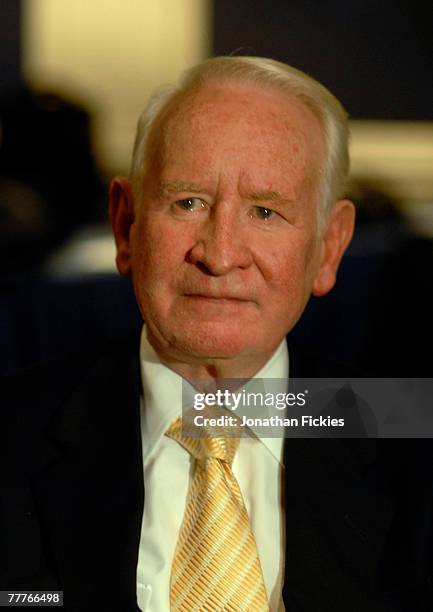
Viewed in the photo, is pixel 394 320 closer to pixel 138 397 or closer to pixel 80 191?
pixel 138 397

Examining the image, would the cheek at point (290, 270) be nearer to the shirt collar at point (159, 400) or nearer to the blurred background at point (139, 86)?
the shirt collar at point (159, 400)

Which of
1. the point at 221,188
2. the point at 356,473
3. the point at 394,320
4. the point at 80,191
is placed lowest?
the point at 80,191

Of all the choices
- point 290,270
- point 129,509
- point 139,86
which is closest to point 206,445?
point 129,509

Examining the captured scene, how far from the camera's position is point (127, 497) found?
3.80ft

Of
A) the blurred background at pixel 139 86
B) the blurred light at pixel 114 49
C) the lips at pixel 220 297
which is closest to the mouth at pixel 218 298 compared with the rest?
the lips at pixel 220 297

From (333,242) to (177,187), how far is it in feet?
0.86

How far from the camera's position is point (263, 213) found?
117 cm

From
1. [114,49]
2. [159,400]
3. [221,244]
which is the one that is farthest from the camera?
[114,49]

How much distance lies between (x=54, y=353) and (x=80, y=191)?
1.51 meters

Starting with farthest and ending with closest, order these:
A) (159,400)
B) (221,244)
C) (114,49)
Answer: (114,49) < (159,400) < (221,244)

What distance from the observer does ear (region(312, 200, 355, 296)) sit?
4.23ft

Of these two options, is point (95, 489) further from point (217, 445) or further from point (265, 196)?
point (265, 196)

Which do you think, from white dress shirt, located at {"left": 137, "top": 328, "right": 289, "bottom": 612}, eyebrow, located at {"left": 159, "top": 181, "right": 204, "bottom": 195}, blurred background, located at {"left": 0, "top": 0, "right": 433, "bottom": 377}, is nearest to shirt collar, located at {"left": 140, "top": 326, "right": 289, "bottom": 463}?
white dress shirt, located at {"left": 137, "top": 328, "right": 289, "bottom": 612}

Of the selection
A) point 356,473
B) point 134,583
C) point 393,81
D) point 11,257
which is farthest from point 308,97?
point 393,81
